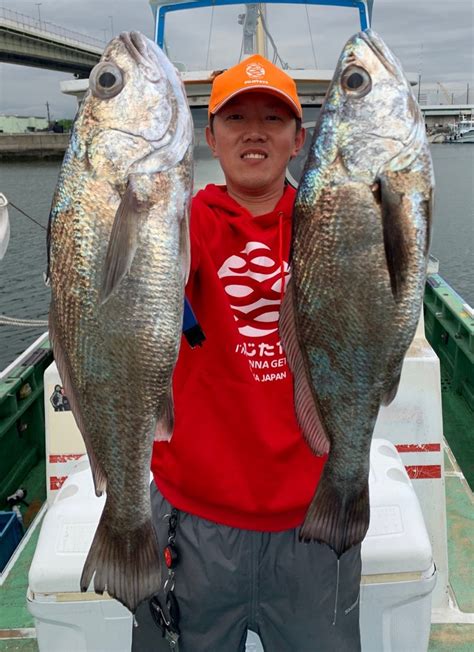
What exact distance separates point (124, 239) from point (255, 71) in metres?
0.82

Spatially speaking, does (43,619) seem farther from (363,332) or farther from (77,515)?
(363,332)

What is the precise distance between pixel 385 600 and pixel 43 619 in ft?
4.64

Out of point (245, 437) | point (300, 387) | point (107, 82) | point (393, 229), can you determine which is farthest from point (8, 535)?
point (393, 229)

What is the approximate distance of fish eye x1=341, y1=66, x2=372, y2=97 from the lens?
1.66 m

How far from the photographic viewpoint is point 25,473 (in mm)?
5590

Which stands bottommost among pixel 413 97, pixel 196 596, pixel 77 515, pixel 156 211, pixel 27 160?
pixel 196 596

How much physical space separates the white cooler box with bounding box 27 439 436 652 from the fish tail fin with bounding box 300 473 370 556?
706 mm

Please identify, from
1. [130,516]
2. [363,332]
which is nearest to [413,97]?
[363,332]

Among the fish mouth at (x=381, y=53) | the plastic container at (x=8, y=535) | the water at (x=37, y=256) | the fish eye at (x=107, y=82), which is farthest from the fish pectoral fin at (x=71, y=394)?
the water at (x=37, y=256)

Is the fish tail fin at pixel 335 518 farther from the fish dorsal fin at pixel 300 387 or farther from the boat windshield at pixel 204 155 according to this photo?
the boat windshield at pixel 204 155

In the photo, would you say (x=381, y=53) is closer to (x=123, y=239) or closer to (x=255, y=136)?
(x=255, y=136)

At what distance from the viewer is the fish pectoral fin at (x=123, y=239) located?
5.04 ft

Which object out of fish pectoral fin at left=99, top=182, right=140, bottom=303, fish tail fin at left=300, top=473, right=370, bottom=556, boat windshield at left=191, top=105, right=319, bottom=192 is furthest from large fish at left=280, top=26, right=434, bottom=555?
boat windshield at left=191, top=105, right=319, bottom=192

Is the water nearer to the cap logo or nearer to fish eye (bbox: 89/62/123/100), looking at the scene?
the cap logo
